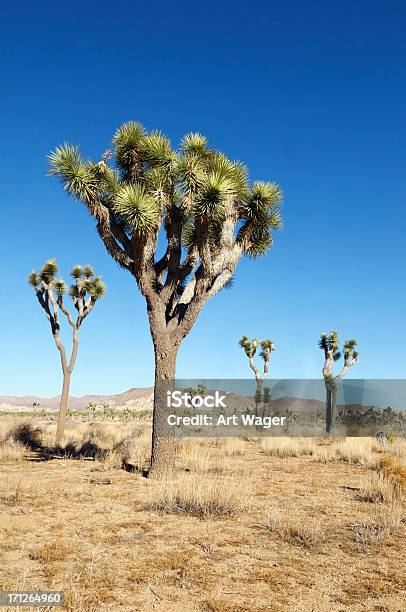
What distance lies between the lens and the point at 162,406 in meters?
10.5

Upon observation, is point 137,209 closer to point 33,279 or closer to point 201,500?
point 201,500

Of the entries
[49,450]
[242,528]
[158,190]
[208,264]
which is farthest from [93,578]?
[49,450]

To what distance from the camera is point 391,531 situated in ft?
20.8

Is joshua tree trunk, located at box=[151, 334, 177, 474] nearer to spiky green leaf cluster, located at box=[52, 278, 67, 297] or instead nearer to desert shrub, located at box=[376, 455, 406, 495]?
desert shrub, located at box=[376, 455, 406, 495]

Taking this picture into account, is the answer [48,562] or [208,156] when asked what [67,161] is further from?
[48,562]

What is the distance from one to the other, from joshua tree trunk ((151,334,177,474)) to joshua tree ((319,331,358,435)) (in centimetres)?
1719

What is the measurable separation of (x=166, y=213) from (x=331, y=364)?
18.3m

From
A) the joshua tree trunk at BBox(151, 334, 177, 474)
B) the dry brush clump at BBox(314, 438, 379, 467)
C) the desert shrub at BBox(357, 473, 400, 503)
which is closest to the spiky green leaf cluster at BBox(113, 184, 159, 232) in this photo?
the joshua tree trunk at BBox(151, 334, 177, 474)

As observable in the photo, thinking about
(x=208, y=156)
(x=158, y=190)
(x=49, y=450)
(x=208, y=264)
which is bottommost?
(x=49, y=450)

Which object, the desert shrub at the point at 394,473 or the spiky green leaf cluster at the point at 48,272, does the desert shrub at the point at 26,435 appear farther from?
the desert shrub at the point at 394,473

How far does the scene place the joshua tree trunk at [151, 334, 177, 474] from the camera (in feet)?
33.5

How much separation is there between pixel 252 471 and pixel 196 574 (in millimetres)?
7262

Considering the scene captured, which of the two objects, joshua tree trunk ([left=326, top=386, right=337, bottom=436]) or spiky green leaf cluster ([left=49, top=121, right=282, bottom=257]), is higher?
spiky green leaf cluster ([left=49, top=121, right=282, bottom=257])

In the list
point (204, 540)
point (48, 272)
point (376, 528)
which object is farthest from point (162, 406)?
point (48, 272)
